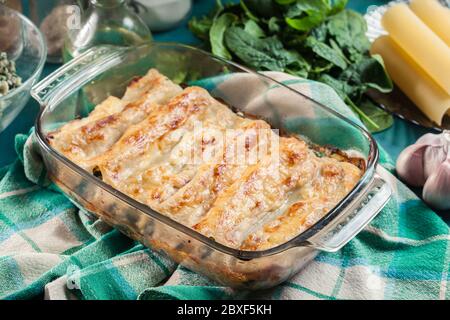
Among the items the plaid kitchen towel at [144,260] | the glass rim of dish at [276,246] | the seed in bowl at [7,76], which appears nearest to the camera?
the glass rim of dish at [276,246]

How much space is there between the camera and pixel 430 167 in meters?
2.54

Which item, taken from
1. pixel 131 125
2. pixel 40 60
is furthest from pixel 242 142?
pixel 40 60

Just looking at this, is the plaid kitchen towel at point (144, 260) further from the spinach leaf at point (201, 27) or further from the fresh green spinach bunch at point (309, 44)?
the spinach leaf at point (201, 27)

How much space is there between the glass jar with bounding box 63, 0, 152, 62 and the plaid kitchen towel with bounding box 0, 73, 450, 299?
51 centimetres

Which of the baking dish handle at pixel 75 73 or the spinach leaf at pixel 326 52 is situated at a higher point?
the spinach leaf at pixel 326 52

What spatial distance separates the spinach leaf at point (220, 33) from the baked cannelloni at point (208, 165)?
401 mm

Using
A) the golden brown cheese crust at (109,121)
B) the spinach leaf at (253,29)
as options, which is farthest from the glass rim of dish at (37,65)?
the spinach leaf at (253,29)

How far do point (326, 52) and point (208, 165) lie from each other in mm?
805

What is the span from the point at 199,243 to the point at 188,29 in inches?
56.7

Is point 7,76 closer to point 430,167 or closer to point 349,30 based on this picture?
point 349,30

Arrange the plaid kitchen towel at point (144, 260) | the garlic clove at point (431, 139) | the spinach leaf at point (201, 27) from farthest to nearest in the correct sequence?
the spinach leaf at point (201, 27) < the garlic clove at point (431, 139) < the plaid kitchen towel at point (144, 260)

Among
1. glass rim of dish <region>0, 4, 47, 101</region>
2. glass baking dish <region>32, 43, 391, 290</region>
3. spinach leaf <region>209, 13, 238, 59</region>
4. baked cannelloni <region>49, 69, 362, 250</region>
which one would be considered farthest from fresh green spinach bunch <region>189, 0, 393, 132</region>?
glass rim of dish <region>0, 4, 47, 101</region>

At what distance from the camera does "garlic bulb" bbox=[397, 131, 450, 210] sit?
2451 millimetres

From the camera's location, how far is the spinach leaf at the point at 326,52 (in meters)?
2.90
